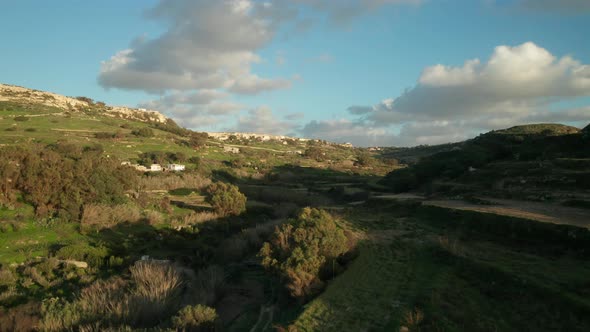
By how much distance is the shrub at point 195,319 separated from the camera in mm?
8758

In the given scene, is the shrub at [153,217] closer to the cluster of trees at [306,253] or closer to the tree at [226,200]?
the tree at [226,200]

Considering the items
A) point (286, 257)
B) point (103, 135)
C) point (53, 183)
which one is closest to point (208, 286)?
point (286, 257)

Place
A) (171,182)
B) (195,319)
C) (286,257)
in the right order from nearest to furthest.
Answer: (195,319) → (286,257) → (171,182)

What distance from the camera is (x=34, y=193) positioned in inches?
797

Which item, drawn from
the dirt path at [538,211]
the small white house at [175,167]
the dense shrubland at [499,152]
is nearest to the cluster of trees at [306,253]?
the dirt path at [538,211]

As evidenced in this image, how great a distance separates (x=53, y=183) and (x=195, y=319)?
16980mm

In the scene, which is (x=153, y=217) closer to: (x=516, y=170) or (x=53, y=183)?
(x=53, y=183)

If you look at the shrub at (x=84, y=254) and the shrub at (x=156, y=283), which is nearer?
the shrub at (x=156, y=283)

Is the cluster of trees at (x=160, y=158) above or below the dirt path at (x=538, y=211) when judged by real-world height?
above

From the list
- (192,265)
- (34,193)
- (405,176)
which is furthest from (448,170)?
(34,193)

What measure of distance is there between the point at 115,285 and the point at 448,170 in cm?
3185

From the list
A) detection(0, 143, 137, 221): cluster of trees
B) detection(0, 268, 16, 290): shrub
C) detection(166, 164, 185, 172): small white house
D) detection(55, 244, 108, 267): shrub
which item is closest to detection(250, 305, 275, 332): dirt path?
detection(55, 244, 108, 267): shrub

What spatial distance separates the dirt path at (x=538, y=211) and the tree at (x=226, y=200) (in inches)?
600

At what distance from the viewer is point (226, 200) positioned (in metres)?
26.2
